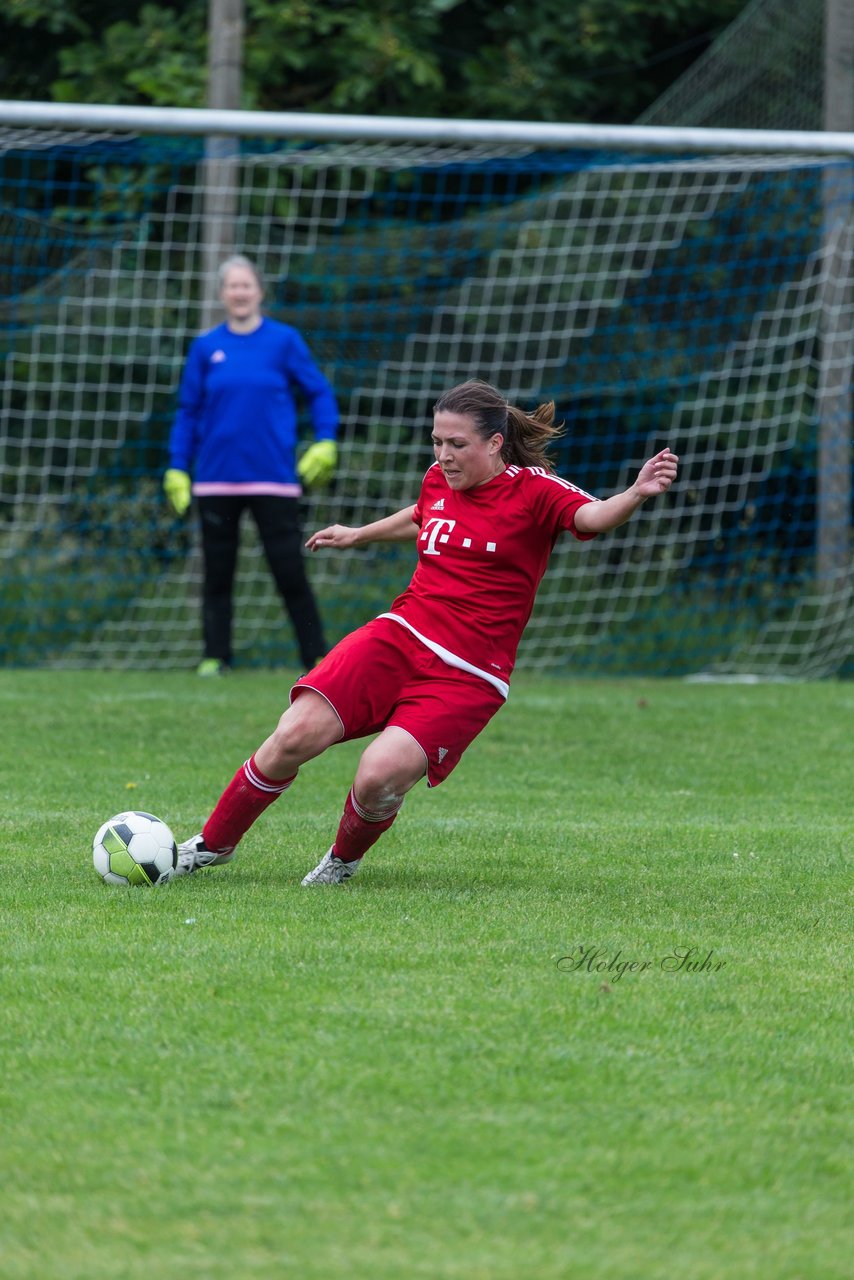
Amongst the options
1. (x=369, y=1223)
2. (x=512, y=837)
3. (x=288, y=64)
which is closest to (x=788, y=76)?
(x=288, y=64)

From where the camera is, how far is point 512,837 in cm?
552

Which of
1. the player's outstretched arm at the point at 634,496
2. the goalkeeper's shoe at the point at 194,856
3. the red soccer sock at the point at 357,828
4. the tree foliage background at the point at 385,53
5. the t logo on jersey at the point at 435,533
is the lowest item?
the goalkeeper's shoe at the point at 194,856

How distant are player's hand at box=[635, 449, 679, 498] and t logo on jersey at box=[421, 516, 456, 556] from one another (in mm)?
660

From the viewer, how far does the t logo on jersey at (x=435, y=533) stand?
4.87m

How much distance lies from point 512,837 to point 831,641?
5793mm

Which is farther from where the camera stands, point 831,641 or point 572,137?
point 831,641

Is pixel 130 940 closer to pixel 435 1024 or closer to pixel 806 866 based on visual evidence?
pixel 435 1024

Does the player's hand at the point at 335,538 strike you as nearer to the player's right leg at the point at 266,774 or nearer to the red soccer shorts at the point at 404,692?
the red soccer shorts at the point at 404,692

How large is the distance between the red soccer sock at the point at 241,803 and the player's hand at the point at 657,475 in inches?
49.2

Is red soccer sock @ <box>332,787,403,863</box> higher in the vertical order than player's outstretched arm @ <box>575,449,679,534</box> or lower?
lower

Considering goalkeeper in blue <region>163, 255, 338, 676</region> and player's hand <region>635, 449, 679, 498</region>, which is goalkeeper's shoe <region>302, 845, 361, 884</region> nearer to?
player's hand <region>635, 449, 679, 498</region>


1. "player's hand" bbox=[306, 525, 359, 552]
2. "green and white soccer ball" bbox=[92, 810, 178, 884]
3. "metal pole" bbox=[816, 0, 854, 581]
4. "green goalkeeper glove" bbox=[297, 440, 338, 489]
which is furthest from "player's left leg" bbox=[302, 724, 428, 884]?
"metal pole" bbox=[816, 0, 854, 581]

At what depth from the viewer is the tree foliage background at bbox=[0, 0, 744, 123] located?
12.3 m

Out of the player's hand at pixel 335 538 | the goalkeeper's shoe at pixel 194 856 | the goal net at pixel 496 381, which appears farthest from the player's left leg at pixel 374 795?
the goal net at pixel 496 381
